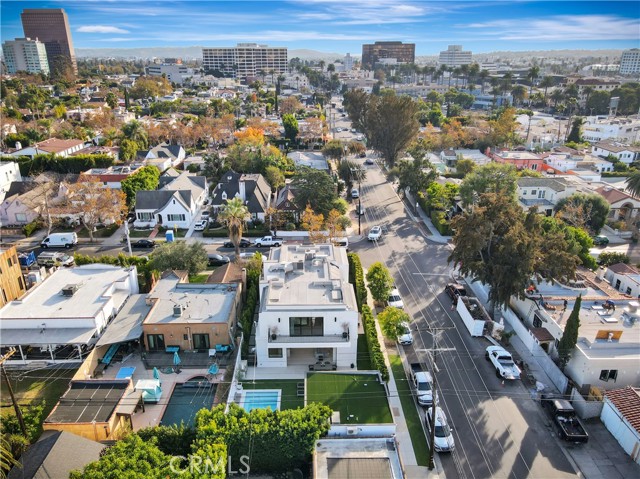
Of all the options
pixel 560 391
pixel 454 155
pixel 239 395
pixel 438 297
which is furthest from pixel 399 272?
pixel 454 155

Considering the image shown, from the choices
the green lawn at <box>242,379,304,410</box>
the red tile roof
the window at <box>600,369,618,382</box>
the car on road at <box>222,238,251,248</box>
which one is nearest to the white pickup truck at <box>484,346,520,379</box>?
the window at <box>600,369,618,382</box>

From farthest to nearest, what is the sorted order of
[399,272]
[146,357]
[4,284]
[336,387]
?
[399,272], [4,284], [146,357], [336,387]

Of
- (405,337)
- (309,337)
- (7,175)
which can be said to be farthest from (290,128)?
(309,337)

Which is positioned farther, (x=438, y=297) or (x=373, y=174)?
(x=373, y=174)

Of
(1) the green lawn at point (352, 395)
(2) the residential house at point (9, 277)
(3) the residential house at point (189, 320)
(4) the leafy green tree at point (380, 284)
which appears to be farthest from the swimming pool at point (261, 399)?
(2) the residential house at point (9, 277)

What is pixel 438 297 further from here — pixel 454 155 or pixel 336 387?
pixel 454 155

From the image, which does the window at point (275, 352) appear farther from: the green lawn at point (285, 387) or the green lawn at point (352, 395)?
the green lawn at point (352, 395)

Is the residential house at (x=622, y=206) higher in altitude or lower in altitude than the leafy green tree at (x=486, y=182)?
lower
